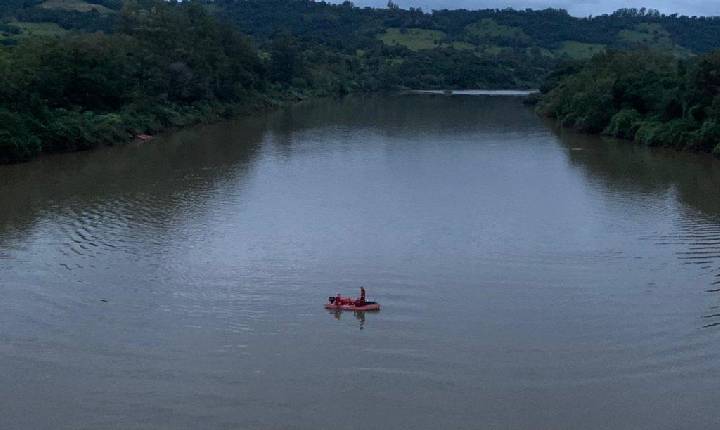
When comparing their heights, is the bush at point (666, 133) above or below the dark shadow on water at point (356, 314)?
above

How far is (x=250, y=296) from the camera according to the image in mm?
21609

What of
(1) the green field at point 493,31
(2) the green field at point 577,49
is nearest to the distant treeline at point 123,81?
(2) the green field at point 577,49

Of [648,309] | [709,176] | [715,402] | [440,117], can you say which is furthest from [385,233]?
[440,117]

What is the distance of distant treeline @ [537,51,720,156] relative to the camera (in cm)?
4812

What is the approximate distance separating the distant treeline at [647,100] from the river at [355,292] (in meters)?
8.04

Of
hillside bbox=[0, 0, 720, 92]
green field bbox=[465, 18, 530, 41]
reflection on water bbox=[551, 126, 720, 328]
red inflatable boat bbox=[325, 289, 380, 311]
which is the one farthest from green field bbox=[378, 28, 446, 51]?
red inflatable boat bbox=[325, 289, 380, 311]

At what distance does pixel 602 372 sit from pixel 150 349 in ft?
29.6

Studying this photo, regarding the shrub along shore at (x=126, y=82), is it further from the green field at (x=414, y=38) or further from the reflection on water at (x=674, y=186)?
the green field at (x=414, y=38)

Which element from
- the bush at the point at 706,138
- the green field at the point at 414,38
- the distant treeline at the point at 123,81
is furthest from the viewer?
the green field at the point at 414,38

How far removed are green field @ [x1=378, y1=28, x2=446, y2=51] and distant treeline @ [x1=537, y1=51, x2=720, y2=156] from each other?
6077 cm

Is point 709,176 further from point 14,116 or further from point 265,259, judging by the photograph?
point 14,116

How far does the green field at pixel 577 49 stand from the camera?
139625 mm

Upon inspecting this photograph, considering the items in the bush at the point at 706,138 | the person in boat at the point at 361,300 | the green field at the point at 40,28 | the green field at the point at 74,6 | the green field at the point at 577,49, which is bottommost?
the person in boat at the point at 361,300

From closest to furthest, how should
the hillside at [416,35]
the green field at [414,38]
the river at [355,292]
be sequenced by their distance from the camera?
the river at [355,292] → the hillside at [416,35] → the green field at [414,38]
